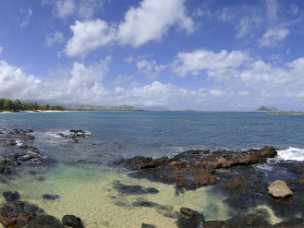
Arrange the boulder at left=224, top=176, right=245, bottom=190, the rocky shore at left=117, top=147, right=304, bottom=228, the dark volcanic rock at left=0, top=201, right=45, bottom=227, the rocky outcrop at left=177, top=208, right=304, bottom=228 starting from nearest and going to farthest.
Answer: the dark volcanic rock at left=0, top=201, right=45, bottom=227
the rocky outcrop at left=177, top=208, right=304, bottom=228
the rocky shore at left=117, top=147, right=304, bottom=228
the boulder at left=224, top=176, right=245, bottom=190

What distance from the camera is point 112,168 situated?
26.4 meters

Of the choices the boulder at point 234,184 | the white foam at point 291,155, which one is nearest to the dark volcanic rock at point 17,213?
the boulder at point 234,184

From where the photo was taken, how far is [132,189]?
65.2ft

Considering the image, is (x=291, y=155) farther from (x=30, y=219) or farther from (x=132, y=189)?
(x=30, y=219)

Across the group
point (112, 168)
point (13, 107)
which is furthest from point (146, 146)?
point (13, 107)

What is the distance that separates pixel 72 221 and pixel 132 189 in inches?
275

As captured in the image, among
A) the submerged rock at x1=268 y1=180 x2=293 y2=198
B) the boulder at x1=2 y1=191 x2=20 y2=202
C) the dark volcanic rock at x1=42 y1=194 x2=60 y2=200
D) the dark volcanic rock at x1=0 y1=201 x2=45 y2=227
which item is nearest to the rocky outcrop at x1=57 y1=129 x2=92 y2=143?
the boulder at x1=2 y1=191 x2=20 y2=202

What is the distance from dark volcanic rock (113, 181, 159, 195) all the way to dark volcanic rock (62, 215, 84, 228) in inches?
226

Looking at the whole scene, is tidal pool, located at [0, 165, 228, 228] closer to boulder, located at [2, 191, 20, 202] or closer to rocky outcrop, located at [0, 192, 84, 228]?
boulder, located at [2, 191, 20, 202]

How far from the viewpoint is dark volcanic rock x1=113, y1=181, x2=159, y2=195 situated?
19.2 meters

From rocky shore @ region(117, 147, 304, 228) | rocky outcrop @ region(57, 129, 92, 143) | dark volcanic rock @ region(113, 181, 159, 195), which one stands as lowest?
dark volcanic rock @ region(113, 181, 159, 195)

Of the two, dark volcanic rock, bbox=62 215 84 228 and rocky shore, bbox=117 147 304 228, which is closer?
dark volcanic rock, bbox=62 215 84 228

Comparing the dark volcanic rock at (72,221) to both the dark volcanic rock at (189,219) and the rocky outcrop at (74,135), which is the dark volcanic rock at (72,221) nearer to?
the dark volcanic rock at (189,219)

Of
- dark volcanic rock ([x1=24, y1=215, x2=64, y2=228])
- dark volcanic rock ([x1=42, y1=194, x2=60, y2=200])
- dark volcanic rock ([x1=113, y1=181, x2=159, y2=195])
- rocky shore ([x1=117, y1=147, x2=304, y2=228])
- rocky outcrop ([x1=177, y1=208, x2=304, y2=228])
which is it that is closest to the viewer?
dark volcanic rock ([x1=24, y1=215, x2=64, y2=228])
